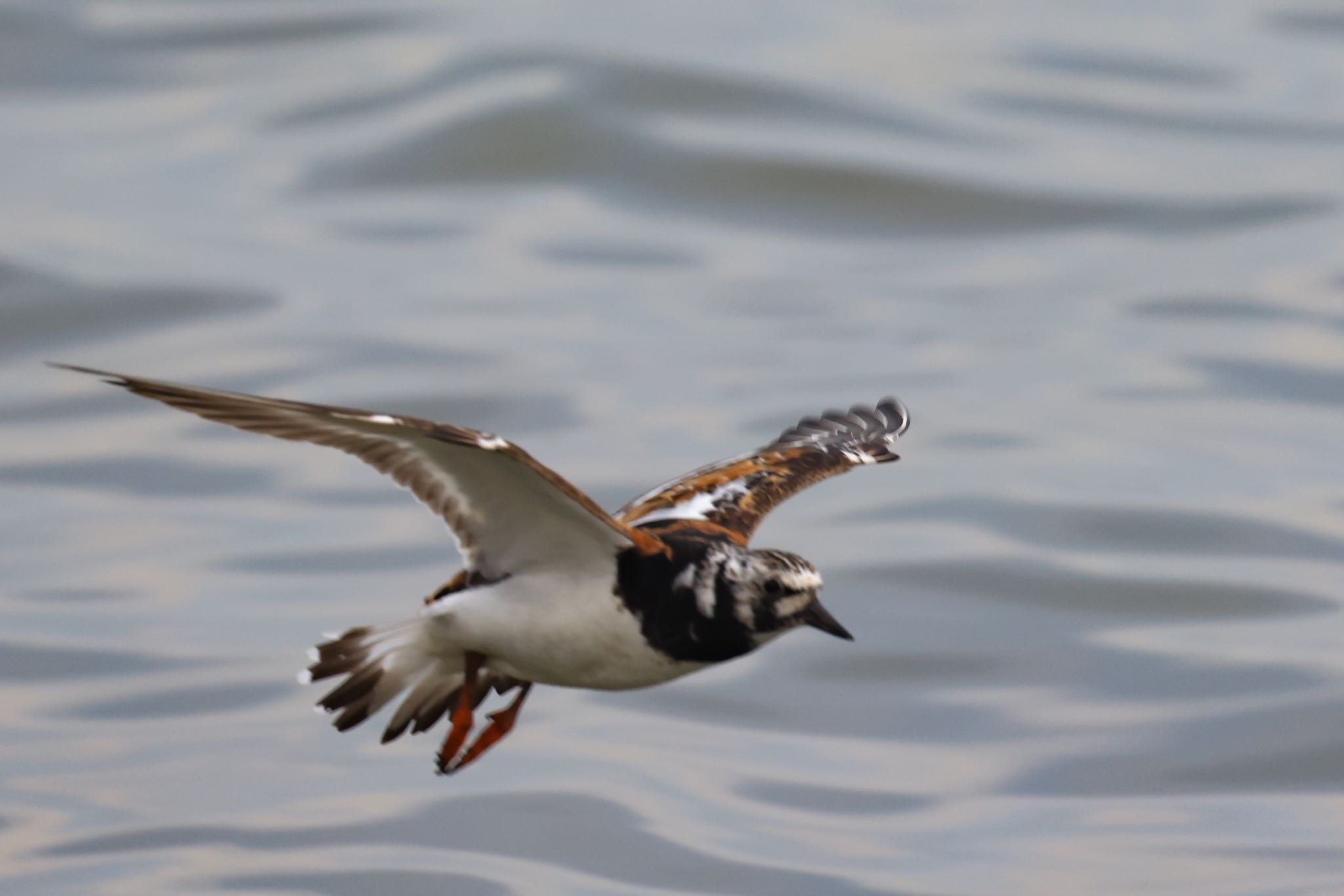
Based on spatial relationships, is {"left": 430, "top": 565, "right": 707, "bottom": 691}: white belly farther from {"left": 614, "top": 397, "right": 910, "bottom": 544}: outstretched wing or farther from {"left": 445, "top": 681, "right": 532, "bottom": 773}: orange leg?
{"left": 614, "top": 397, "right": 910, "bottom": 544}: outstretched wing

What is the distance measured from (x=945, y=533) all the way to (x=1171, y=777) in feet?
13.8

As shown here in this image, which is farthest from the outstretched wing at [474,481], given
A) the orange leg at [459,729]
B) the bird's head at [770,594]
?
the orange leg at [459,729]

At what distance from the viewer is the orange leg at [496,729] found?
25.3 feet

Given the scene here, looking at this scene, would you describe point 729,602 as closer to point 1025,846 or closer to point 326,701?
point 326,701

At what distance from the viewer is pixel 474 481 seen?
7.01 m

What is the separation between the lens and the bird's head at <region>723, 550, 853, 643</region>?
23.1 ft

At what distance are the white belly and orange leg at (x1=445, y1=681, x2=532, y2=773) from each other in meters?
0.60

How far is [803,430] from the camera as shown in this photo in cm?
980

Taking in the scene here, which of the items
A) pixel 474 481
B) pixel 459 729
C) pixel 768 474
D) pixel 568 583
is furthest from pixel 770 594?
pixel 768 474

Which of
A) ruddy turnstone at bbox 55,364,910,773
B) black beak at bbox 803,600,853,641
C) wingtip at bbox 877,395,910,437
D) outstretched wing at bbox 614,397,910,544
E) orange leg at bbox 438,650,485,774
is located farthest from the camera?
wingtip at bbox 877,395,910,437

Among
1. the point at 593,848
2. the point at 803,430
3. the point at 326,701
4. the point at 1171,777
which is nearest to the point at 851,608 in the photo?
the point at 1171,777

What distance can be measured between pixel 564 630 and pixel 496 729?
0.99 metres

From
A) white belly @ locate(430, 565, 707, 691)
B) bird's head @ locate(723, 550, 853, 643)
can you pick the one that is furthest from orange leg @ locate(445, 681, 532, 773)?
bird's head @ locate(723, 550, 853, 643)

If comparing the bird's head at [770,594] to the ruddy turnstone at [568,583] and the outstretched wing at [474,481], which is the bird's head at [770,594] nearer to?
the ruddy turnstone at [568,583]
